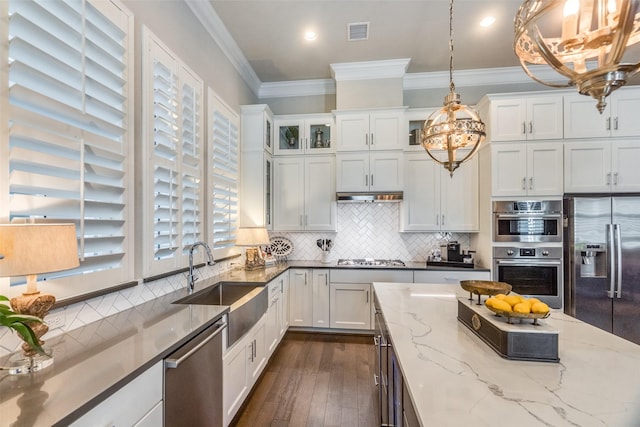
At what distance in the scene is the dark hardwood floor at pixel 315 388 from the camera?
2.16 m

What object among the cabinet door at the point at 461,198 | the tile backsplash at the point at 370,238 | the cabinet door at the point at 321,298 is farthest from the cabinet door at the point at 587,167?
the cabinet door at the point at 321,298

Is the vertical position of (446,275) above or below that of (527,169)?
below

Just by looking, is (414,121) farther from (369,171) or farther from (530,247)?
(530,247)

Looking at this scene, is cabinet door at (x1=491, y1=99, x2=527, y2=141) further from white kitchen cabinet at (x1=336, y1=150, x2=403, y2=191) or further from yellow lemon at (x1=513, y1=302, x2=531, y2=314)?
yellow lemon at (x1=513, y1=302, x2=531, y2=314)

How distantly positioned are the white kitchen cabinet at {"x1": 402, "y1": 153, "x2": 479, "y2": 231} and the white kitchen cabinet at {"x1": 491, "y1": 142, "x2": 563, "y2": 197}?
0.35m

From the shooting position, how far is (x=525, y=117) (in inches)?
128

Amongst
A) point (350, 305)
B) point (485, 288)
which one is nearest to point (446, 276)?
point (350, 305)

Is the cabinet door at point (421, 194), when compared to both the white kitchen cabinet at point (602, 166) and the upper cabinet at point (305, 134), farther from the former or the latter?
the white kitchen cabinet at point (602, 166)

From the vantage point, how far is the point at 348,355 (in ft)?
10.3

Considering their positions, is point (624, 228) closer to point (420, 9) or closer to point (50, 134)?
point (420, 9)

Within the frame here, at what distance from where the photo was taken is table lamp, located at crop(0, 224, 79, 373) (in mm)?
912

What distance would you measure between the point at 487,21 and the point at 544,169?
168 centimetres

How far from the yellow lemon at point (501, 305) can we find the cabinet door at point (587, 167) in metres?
2.73

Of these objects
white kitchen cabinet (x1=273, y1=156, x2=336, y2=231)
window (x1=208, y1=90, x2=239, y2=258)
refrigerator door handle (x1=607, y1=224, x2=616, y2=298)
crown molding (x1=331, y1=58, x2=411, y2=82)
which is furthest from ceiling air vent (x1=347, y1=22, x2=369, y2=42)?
refrigerator door handle (x1=607, y1=224, x2=616, y2=298)
